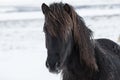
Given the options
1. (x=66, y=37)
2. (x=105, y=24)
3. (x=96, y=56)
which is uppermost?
(x=66, y=37)

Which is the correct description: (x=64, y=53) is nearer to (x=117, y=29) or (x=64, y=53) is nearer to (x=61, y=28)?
(x=61, y=28)

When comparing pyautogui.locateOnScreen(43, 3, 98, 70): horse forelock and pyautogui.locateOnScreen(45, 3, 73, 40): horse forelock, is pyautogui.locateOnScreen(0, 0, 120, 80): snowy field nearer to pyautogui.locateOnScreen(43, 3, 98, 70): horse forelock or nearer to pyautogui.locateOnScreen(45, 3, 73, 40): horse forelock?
pyautogui.locateOnScreen(43, 3, 98, 70): horse forelock

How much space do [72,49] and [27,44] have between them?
911 centimetres

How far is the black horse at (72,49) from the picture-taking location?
479 centimetres

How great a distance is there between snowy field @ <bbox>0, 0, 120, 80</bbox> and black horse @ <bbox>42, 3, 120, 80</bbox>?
1029 millimetres

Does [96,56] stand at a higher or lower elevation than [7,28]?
higher

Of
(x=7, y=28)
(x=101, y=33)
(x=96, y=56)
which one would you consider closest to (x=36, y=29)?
(x=7, y=28)

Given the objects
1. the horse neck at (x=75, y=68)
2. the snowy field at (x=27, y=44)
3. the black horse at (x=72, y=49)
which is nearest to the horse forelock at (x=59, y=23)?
the black horse at (x=72, y=49)

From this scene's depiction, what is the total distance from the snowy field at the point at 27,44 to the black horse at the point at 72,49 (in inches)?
40.5

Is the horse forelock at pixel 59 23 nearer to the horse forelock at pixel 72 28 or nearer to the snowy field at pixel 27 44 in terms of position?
the horse forelock at pixel 72 28

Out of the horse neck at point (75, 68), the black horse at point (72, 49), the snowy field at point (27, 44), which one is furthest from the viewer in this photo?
the snowy field at point (27, 44)

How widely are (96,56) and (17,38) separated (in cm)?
995

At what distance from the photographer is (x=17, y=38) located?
15.1 m

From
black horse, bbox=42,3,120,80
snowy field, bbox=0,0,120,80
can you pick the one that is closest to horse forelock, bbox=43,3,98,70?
black horse, bbox=42,3,120,80
